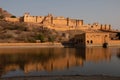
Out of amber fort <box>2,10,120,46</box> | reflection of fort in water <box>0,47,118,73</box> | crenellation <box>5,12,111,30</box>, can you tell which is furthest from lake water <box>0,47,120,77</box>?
crenellation <box>5,12,111,30</box>

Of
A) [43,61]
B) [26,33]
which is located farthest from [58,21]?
[43,61]

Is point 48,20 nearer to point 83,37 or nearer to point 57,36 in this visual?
point 57,36

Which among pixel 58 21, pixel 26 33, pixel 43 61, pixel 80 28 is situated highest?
pixel 58 21

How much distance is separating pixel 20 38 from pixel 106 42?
79.8ft

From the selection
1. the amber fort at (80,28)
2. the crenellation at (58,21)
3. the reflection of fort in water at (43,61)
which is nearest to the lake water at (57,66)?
the reflection of fort in water at (43,61)

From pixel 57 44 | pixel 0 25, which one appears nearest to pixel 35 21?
pixel 0 25

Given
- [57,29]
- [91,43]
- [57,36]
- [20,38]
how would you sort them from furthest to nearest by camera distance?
[57,29]
[57,36]
[20,38]
[91,43]

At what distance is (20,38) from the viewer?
7225cm

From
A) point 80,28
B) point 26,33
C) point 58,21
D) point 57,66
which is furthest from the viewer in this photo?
point 80,28

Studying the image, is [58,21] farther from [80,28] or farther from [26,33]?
[26,33]

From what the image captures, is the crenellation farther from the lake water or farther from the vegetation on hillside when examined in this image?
the lake water

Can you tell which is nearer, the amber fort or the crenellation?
the amber fort

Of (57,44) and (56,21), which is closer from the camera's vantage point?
(57,44)

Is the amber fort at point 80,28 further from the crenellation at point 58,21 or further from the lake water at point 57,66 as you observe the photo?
the lake water at point 57,66
